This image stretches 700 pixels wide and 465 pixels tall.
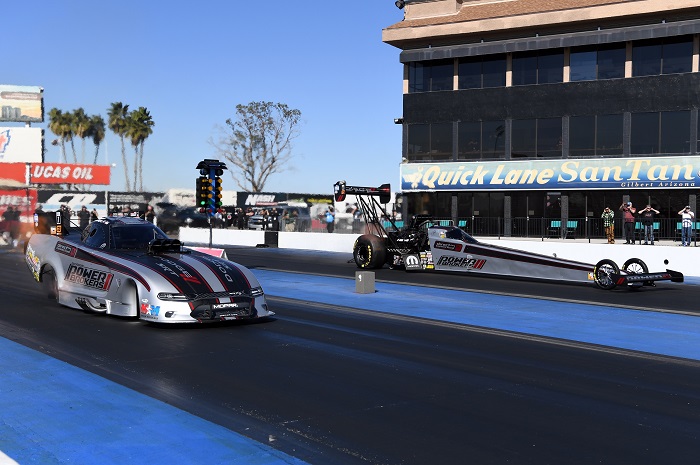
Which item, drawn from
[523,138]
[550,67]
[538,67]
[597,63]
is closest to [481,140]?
[523,138]

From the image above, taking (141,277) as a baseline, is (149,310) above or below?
below

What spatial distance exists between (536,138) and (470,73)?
5.25 meters

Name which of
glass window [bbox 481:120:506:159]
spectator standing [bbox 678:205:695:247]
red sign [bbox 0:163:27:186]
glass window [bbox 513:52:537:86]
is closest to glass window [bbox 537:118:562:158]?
glass window [bbox 481:120:506:159]

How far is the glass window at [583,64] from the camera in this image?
124 feet

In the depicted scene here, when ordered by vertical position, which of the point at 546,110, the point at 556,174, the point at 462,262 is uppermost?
the point at 546,110

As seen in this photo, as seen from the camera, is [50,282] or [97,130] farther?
[97,130]

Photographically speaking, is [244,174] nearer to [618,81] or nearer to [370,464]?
[618,81]


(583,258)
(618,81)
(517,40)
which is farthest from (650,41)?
(583,258)

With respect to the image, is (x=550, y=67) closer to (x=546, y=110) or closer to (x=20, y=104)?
(x=546, y=110)

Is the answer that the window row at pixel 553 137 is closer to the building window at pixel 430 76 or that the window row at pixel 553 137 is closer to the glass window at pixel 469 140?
the glass window at pixel 469 140

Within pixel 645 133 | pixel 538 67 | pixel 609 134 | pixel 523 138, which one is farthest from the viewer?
pixel 523 138

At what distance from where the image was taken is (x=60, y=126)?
11250 centimetres

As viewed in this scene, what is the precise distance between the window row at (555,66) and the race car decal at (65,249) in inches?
1209

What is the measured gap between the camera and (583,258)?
25.4 m
